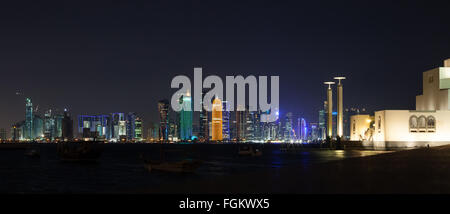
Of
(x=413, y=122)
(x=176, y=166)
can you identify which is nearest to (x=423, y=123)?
(x=413, y=122)

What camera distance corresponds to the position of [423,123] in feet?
240

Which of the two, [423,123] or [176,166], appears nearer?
→ [176,166]

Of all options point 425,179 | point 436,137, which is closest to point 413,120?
point 436,137

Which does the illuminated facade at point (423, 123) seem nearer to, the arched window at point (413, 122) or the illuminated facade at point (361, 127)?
the arched window at point (413, 122)

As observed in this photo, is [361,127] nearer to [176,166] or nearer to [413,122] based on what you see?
[413,122]

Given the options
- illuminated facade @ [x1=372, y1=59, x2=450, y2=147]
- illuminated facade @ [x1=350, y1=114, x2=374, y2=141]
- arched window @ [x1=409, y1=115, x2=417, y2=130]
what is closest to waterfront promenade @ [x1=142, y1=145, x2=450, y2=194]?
illuminated facade @ [x1=372, y1=59, x2=450, y2=147]

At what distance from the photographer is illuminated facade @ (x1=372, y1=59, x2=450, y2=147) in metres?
72.9

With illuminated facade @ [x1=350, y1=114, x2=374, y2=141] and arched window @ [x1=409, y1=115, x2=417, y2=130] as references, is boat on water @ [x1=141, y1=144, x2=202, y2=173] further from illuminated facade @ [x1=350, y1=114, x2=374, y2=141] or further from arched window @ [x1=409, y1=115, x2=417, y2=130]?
illuminated facade @ [x1=350, y1=114, x2=374, y2=141]

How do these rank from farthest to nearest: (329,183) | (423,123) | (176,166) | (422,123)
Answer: (422,123) < (423,123) < (176,166) < (329,183)

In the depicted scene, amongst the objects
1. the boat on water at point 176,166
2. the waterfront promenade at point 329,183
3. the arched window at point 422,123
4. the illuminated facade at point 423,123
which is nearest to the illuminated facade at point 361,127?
the illuminated facade at point 423,123

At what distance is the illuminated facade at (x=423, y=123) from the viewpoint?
7288 centimetres

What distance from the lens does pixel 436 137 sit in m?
72.9
